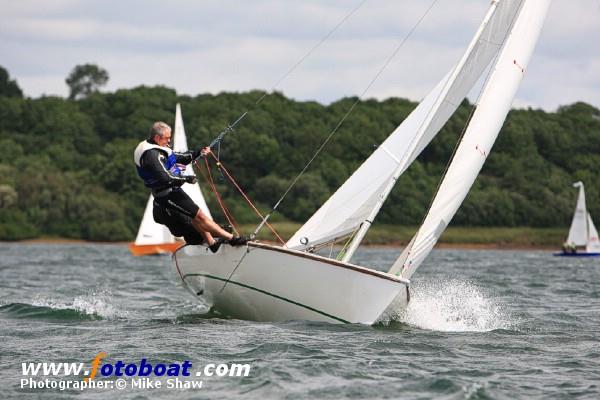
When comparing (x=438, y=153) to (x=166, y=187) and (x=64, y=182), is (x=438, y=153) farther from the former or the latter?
(x=166, y=187)

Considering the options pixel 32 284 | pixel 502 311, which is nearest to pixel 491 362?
pixel 502 311

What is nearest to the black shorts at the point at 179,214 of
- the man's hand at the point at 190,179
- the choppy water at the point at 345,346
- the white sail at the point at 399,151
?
the man's hand at the point at 190,179

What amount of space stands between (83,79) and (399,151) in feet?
389

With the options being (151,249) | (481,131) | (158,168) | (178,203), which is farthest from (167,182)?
(151,249)

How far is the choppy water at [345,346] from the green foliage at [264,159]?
159 ft

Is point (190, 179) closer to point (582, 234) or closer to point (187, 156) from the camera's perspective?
point (187, 156)

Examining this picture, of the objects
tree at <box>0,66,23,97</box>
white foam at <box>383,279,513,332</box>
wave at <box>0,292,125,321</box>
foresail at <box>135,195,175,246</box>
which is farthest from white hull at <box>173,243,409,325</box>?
tree at <box>0,66,23,97</box>

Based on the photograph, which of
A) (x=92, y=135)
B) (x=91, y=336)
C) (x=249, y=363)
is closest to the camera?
(x=249, y=363)

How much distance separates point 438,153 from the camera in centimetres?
7419

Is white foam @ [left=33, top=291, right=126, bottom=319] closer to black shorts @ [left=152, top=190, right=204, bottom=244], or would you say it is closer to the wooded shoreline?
black shorts @ [left=152, top=190, right=204, bottom=244]

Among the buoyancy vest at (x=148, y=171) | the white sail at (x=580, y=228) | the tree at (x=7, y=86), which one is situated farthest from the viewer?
the tree at (x=7, y=86)

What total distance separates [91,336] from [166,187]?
1702 millimetres

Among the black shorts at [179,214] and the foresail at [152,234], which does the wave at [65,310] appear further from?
the foresail at [152,234]

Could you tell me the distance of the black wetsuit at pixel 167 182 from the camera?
11820 mm
